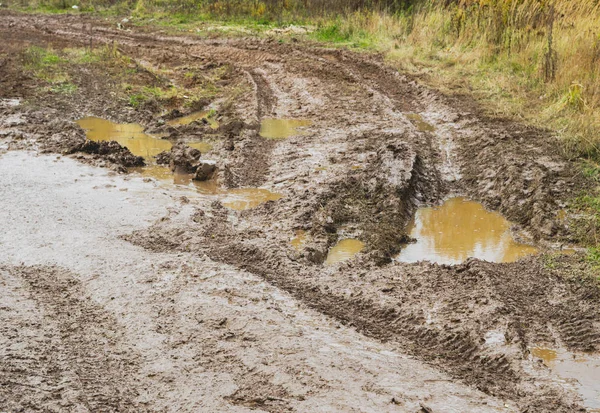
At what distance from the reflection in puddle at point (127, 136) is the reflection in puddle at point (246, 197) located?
2098 millimetres

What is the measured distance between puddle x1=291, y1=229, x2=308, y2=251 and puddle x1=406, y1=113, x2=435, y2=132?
14.9 ft

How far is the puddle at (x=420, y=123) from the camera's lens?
11.0m

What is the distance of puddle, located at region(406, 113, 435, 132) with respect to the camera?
1102 centimetres

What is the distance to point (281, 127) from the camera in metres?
11.4

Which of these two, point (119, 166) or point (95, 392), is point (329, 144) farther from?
point (95, 392)

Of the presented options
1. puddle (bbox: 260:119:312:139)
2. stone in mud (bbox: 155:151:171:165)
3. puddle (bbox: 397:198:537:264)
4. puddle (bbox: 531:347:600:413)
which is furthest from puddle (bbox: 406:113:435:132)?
puddle (bbox: 531:347:600:413)

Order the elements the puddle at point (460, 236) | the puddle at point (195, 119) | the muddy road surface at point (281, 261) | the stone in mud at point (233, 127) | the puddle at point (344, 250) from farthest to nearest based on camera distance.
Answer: the puddle at point (195, 119) → the stone in mud at point (233, 127) → the puddle at point (460, 236) → the puddle at point (344, 250) → the muddy road surface at point (281, 261)

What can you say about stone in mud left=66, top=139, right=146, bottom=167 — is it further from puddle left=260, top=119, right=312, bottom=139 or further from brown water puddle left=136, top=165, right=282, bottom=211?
puddle left=260, top=119, right=312, bottom=139

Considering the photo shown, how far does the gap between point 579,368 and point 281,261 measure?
9.26ft

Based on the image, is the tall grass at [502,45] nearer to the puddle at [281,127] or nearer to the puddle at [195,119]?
the puddle at [281,127]

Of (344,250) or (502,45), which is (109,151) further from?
(502,45)

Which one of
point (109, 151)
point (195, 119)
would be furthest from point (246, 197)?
point (195, 119)

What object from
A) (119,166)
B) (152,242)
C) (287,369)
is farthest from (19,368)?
(119,166)

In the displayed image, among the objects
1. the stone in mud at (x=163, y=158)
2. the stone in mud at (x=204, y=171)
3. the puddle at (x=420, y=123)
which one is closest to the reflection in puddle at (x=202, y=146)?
the stone in mud at (x=163, y=158)
